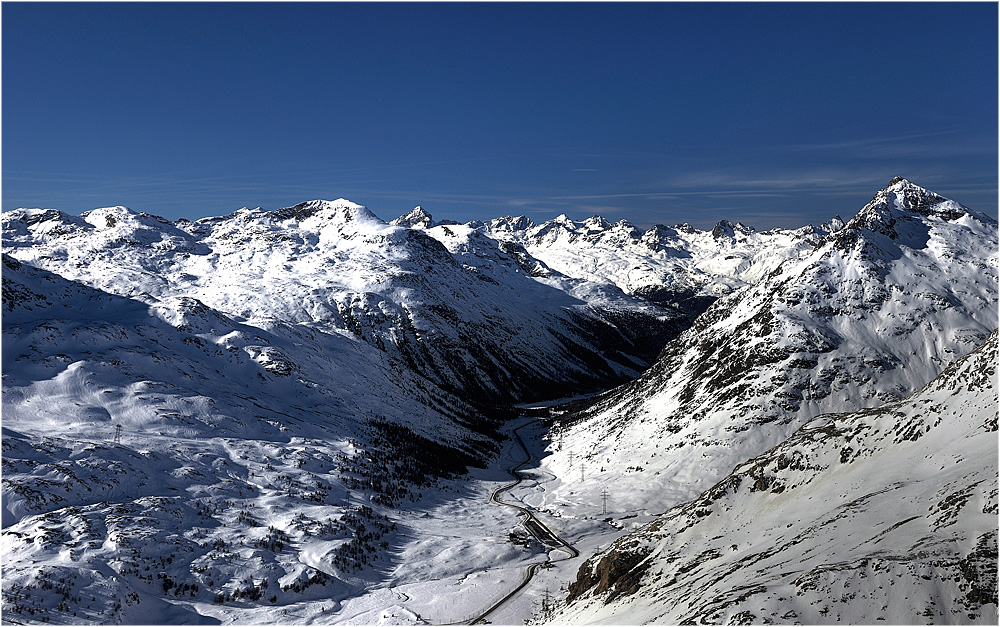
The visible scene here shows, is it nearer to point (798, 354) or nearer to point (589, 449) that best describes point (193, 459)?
point (589, 449)

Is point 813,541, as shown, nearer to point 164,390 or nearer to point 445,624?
point 445,624

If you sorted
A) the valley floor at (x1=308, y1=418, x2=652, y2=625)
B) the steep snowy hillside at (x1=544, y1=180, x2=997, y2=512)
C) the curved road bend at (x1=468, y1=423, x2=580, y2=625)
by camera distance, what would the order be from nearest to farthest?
1. the valley floor at (x1=308, y1=418, x2=652, y2=625)
2. the curved road bend at (x1=468, y1=423, x2=580, y2=625)
3. the steep snowy hillside at (x1=544, y1=180, x2=997, y2=512)

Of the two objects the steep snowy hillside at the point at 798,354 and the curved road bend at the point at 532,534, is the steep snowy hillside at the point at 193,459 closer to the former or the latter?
the curved road bend at the point at 532,534

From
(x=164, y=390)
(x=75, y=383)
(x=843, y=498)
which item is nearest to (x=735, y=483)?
(x=843, y=498)

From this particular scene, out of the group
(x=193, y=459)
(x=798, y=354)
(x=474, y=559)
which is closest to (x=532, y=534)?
(x=474, y=559)

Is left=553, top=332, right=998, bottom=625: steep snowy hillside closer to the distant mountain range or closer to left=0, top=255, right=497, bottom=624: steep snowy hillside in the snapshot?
the distant mountain range

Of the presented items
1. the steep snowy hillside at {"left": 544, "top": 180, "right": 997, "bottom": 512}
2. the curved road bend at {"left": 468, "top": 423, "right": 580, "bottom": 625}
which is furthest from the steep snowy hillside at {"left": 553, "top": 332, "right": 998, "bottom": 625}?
the steep snowy hillside at {"left": 544, "top": 180, "right": 997, "bottom": 512}

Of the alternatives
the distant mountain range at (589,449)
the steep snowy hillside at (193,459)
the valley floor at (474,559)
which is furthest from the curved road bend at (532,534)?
the steep snowy hillside at (193,459)
